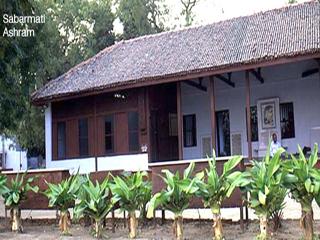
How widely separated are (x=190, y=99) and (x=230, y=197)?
42.6ft

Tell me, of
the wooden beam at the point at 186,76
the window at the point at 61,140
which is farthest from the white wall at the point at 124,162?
the wooden beam at the point at 186,76

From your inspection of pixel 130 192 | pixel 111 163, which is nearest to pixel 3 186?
pixel 130 192

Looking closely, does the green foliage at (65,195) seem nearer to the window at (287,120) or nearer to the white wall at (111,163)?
the white wall at (111,163)

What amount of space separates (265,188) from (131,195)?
7.39 feet

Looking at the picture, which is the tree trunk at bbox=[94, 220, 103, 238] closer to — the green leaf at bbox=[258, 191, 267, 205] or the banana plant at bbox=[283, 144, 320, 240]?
the green leaf at bbox=[258, 191, 267, 205]

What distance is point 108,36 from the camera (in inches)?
1130

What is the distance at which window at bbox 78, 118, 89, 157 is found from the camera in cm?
1962

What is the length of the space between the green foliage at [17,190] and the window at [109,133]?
8780 mm

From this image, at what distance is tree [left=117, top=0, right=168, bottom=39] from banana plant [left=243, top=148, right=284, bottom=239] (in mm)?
23067

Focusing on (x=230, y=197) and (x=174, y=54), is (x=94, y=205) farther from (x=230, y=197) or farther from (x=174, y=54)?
(x=174, y=54)

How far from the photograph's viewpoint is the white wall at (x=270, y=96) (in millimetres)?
18094

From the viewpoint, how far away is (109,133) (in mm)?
19062

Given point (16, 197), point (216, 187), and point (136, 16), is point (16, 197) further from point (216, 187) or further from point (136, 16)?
point (136, 16)

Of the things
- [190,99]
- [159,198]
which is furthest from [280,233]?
[190,99]
